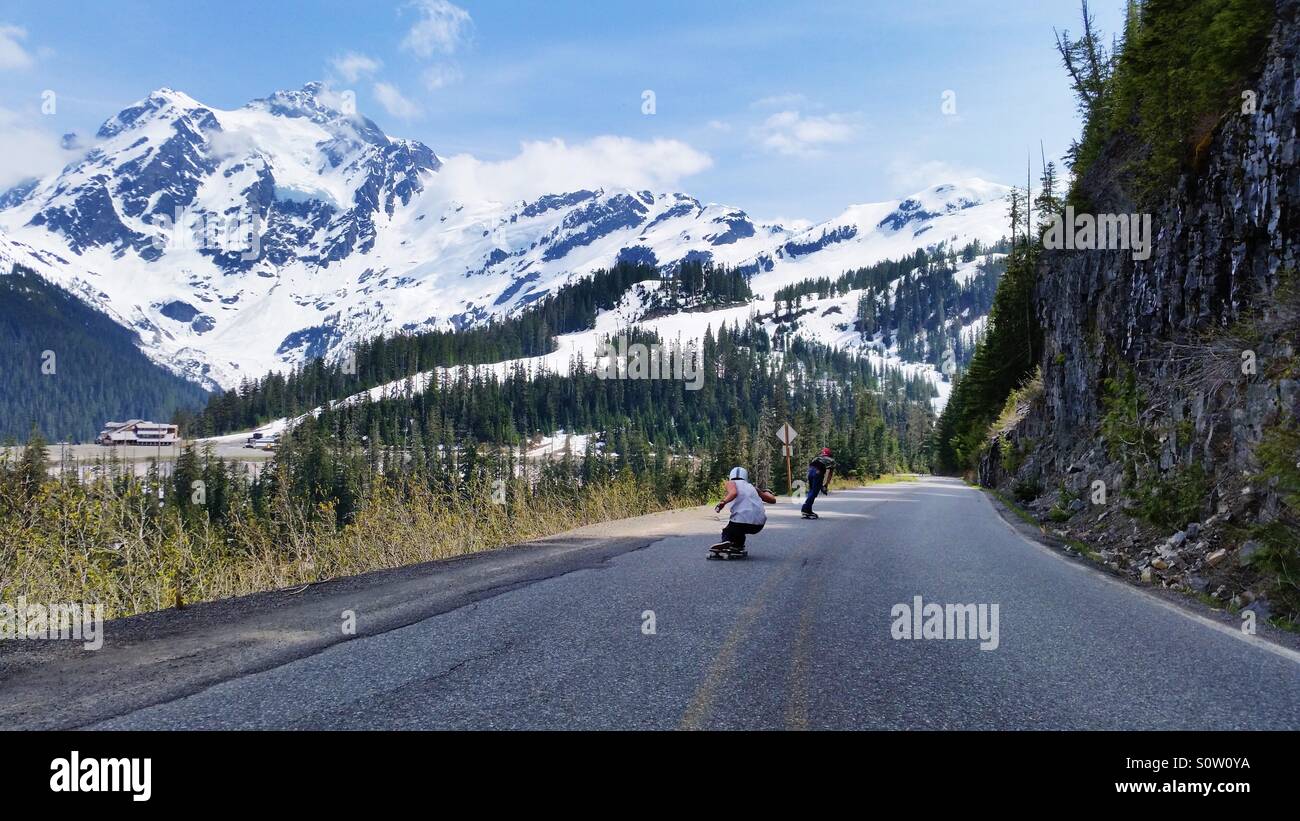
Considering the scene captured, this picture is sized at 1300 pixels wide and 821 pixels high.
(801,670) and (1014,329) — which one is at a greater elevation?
(1014,329)

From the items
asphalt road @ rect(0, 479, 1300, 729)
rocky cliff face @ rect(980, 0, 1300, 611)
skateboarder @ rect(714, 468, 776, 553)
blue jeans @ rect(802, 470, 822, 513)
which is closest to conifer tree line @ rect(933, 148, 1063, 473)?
rocky cliff face @ rect(980, 0, 1300, 611)

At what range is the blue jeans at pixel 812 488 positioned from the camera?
2017cm

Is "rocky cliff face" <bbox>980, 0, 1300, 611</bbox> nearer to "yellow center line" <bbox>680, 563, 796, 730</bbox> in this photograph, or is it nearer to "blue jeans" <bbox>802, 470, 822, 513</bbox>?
"yellow center line" <bbox>680, 563, 796, 730</bbox>

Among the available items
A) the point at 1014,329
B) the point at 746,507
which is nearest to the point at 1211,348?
the point at 746,507

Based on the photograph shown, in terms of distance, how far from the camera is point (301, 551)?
12.5 meters

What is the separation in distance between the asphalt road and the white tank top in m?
2.04

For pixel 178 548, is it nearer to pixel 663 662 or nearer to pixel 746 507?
→ pixel 663 662

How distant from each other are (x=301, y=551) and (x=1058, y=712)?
11215mm

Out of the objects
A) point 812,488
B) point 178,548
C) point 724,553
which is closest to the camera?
point 178,548

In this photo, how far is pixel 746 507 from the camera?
12.4m

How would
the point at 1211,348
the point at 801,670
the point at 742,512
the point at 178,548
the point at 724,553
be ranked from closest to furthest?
the point at 801,670, the point at 178,548, the point at 724,553, the point at 742,512, the point at 1211,348

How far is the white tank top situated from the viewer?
1235 cm

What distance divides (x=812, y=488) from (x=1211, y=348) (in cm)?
954

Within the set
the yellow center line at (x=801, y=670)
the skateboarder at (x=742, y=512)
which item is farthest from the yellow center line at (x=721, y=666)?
the skateboarder at (x=742, y=512)
